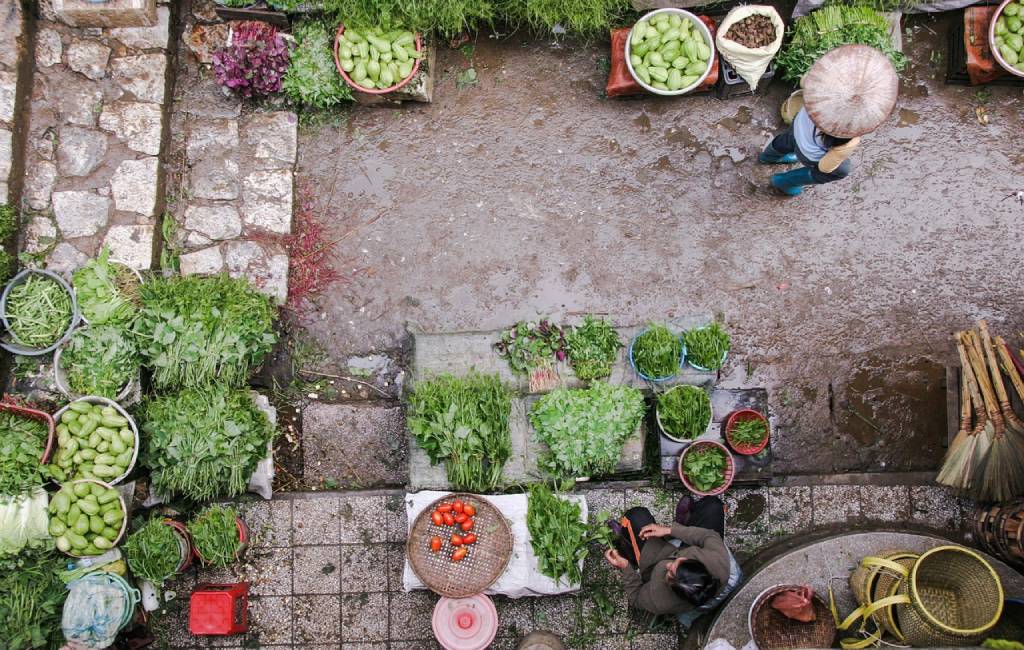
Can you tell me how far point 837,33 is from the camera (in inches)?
209

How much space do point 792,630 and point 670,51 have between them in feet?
13.3

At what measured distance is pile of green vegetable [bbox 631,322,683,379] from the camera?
497cm

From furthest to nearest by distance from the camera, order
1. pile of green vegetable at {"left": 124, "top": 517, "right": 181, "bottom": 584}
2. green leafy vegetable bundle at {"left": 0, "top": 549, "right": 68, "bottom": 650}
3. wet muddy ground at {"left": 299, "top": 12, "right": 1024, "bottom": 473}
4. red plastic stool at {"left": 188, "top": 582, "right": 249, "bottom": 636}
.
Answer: wet muddy ground at {"left": 299, "top": 12, "right": 1024, "bottom": 473}, red plastic stool at {"left": 188, "top": 582, "right": 249, "bottom": 636}, pile of green vegetable at {"left": 124, "top": 517, "right": 181, "bottom": 584}, green leafy vegetable bundle at {"left": 0, "top": 549, "right": 68, "bottom": 650}

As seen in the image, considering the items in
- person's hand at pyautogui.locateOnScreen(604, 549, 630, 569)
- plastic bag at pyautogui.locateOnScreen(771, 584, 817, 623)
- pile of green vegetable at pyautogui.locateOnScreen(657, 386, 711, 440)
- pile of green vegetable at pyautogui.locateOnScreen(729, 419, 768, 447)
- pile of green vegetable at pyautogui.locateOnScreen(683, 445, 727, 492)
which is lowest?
plastic bag at pyautogui.locateOnScreen(771, 584, 817, 623)

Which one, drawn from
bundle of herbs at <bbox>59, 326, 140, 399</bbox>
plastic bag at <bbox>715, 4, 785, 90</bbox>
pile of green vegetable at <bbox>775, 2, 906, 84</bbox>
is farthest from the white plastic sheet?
pile of green vegetable at <bbox>775, 2, 906, 84</bbox>

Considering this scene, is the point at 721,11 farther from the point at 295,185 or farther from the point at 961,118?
the point at 295,185

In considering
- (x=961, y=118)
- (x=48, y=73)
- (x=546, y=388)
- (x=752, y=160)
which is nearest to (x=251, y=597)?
(x=546, y=388)

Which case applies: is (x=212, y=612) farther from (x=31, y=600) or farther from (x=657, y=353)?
(x=657, y=353)

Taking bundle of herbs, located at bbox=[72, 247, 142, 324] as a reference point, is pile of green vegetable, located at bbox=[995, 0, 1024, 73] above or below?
above

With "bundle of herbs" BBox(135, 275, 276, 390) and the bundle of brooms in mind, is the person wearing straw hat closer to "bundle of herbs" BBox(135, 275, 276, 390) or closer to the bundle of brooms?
the bundle of brooms

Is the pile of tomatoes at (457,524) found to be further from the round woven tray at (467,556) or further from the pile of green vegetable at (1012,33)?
the pile of green vegetable at (1012,33)

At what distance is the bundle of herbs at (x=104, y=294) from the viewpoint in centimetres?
497

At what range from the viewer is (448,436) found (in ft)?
16.0

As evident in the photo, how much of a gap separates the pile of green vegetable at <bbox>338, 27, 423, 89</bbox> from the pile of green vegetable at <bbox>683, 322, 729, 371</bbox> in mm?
2815
